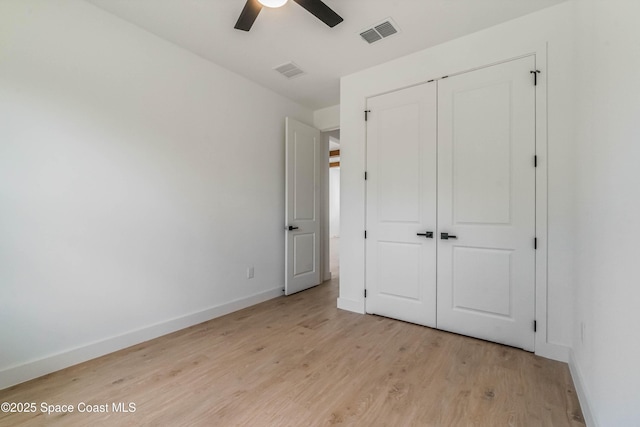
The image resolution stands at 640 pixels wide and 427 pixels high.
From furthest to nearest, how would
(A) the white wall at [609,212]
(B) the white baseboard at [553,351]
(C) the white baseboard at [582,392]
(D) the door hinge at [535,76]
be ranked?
(D) the door hinge at [535,76] → (B) the white baseboard at [553,351] → (C) the white baseboard at [582,392] → (A) the white wall at [609,212]

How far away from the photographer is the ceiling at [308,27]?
86.3 inches

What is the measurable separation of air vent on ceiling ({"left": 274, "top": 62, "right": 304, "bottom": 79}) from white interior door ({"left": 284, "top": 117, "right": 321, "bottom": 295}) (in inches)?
25.1

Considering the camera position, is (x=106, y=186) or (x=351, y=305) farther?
(x=351, y=305)

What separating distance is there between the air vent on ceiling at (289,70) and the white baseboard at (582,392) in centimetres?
360

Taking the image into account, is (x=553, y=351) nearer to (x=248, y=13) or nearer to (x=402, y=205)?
(x=402, y=205)

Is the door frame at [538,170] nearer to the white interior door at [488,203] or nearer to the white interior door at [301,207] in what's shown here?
the white interior door at [488,203]

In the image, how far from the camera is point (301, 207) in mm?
4090

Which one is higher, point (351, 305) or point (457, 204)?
point (457, 204)

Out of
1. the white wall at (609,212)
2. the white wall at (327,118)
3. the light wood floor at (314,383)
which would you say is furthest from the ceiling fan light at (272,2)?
the light wood floor at (314,383)

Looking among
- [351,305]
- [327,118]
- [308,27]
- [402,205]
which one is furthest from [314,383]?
[327,118]

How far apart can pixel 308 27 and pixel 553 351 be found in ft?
11.1

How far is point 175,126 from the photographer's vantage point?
9.01ft

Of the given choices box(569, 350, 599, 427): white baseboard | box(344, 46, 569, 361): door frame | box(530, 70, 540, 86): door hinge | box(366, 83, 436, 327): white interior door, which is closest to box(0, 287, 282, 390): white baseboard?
box(344, 46, 569, 361): door frame

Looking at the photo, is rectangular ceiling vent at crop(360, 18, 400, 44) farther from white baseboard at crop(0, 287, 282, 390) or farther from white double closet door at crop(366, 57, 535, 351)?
white baseboard at crop(0, 287, 282, 390)
